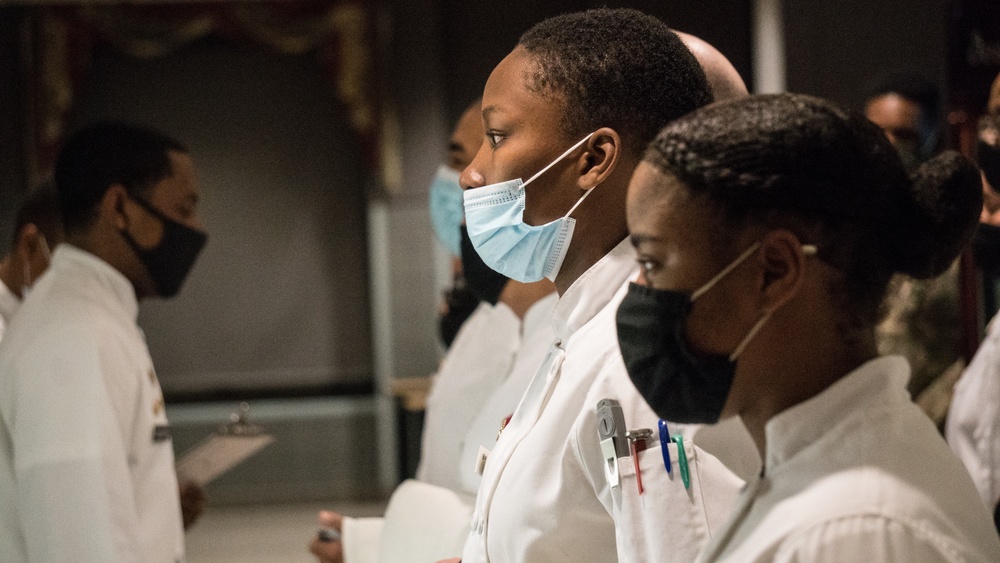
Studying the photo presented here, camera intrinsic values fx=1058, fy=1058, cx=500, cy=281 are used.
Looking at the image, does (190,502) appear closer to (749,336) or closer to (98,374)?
(98,374)

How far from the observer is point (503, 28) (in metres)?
7.01

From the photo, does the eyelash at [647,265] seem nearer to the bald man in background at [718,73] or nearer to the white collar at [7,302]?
the bald man in background at [718,73]

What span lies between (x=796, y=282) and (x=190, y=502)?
2288 millimetres

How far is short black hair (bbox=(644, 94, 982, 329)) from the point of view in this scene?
99 centimetres

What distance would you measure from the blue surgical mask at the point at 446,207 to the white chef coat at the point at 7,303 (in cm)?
134

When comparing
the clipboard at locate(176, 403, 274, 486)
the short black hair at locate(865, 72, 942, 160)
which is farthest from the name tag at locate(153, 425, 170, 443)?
the short black hair at locate(865, 72, 942, 160)

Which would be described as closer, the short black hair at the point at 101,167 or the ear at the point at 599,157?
the ear at the point at 599,157

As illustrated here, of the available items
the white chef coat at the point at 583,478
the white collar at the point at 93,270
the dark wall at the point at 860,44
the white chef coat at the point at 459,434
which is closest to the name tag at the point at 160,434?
the white collar at the point at 93,270

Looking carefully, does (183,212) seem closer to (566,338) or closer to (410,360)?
(566,338)

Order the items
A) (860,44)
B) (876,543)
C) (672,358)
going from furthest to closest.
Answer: (860,44) < (672,358) < (876,543)

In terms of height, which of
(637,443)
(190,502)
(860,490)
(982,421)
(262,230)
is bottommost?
(262,230)

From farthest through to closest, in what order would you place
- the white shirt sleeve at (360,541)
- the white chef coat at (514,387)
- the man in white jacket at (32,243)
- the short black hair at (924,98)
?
1. the short black hair at (924,98)
2. the man in white jacket at (32,243)
3. the white shirt sleeve at (360,541)
4. the white chef coat at (514,387)

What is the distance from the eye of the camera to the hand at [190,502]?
113 inches

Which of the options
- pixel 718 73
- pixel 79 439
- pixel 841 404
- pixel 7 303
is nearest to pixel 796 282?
pixel 841 404
